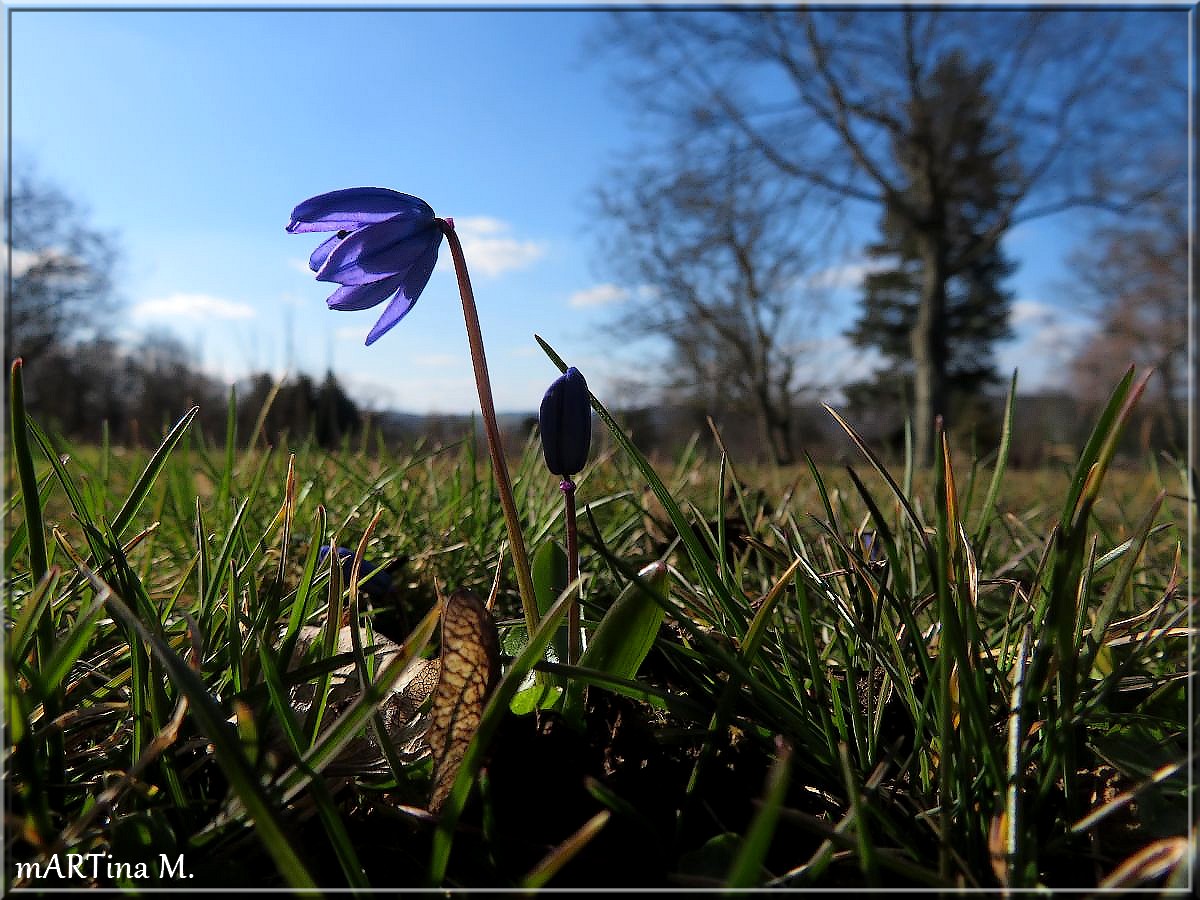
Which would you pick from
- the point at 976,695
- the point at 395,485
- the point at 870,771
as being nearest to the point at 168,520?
the point at 395,485

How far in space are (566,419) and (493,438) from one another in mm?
94

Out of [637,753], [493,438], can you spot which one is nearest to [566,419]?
[493,438]

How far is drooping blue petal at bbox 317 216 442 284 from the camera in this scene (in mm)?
879

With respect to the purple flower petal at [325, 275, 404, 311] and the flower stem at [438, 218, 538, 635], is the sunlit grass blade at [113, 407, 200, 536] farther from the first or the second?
the flower stem at [438, 218, 538, 635]

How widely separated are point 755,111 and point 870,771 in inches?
508

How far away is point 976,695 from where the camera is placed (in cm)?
65

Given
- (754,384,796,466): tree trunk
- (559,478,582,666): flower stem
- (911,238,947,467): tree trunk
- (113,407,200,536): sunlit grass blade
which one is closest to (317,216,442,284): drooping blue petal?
(113,407,200,536): sunlit grass blade

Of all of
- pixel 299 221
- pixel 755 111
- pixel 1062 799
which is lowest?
pixel 1062 799

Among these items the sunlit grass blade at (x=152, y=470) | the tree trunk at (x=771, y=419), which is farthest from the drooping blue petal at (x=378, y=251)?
the tree trunk at (x=771, y=419)

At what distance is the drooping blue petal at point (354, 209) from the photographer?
858 millimetres

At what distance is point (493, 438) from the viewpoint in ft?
2.68

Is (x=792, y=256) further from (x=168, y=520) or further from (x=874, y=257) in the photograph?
(x=168, y=520)

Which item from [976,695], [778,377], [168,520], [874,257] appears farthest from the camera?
[874,257]

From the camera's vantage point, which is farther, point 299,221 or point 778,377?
point 778,377
